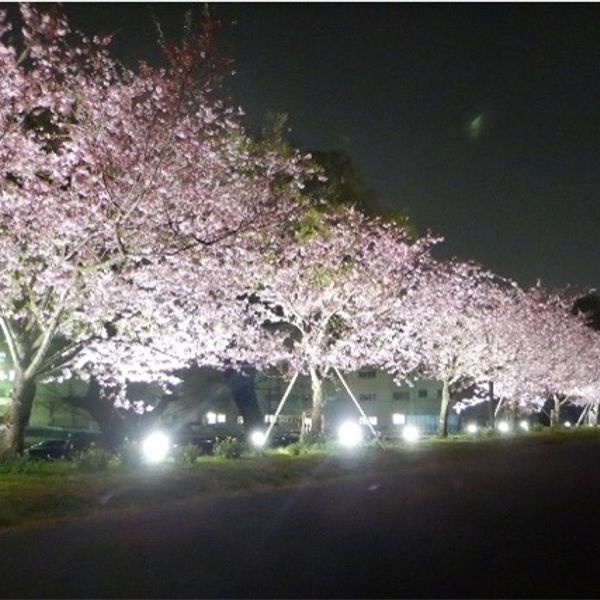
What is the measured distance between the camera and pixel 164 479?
15914mm

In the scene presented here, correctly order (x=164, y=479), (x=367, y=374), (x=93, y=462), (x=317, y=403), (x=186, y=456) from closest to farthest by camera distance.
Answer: (x=164, y=479) → (x=93, y=462) → (x=186, y=456) → (x=317, y=403) → (x=367, y=374)

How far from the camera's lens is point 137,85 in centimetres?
1683

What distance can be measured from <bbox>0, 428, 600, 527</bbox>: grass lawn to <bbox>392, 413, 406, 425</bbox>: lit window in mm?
43490

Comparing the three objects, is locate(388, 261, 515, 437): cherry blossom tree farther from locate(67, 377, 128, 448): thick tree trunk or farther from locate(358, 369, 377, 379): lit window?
locate(358, 369, 377, 379): lit window

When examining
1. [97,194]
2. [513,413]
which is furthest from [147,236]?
[513,413]

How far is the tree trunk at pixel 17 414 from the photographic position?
1861cm

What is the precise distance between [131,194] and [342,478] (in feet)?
26.6

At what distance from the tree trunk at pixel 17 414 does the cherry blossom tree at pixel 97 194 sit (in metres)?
0.03

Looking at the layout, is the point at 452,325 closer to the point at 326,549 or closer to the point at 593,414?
the point at 326,549

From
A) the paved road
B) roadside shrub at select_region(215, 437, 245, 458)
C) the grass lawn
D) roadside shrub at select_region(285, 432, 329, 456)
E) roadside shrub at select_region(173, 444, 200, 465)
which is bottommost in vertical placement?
the paved road

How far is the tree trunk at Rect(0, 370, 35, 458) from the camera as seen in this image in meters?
18.6

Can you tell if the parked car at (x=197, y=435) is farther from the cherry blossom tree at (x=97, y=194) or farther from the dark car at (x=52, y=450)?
the cherry blossom tree at (x=97, y=194)

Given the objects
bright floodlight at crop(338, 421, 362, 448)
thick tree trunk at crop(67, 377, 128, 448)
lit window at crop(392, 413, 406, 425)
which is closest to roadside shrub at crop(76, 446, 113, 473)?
bright floodlight at crop(338, 421, 362, 448)

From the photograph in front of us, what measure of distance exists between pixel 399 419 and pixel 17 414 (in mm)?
53992
